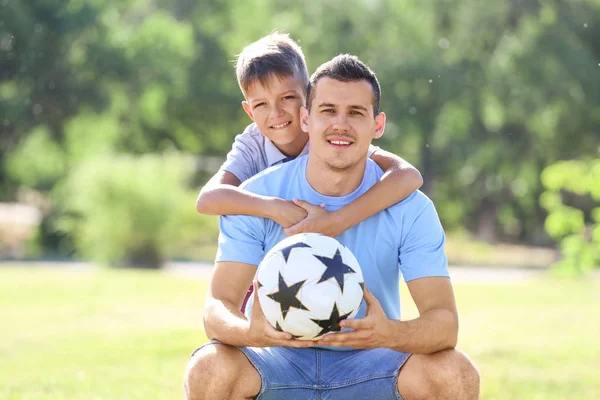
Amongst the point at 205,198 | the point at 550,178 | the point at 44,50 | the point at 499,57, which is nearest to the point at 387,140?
the point at 499,57

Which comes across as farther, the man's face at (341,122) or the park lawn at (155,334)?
the park lawn at (155,334)

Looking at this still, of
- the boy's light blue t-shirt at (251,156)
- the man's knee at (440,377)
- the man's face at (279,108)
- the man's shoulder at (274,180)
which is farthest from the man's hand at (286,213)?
the man's face at (279,108)

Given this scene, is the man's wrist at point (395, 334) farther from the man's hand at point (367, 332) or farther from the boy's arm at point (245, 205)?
the boy's arm at point (245, 205)

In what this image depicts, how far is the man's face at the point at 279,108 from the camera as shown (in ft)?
17.5

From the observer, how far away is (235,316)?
4102 mm

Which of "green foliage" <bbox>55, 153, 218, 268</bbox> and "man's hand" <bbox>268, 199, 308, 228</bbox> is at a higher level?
"green foliage" <bbox>55, 153, 218, 268</bbox>

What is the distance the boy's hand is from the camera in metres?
4.24

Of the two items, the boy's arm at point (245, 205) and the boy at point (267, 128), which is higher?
the boy at point (267, 128)

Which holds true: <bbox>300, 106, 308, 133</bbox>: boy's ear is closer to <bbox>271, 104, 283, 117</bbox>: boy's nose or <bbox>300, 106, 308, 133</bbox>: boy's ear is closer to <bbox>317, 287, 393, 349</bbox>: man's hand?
<bbox>271, 104, 283, 117</bbox>: boy's nose

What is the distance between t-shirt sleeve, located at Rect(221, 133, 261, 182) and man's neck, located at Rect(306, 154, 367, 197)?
0.86 meters

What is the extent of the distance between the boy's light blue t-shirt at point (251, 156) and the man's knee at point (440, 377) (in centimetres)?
154

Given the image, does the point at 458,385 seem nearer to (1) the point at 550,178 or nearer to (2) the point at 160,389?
(2) the point at 160,389

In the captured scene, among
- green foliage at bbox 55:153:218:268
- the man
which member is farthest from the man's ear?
green foliage at bbox 55:153:218:268

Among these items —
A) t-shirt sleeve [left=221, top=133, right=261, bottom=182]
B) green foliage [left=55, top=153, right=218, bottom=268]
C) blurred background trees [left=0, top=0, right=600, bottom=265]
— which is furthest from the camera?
blurred background trees [left=0, top=0, right=600, bottom=265]
